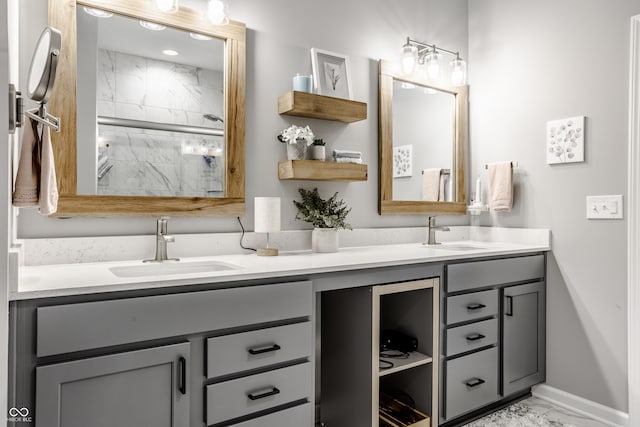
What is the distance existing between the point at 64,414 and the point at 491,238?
249 cm

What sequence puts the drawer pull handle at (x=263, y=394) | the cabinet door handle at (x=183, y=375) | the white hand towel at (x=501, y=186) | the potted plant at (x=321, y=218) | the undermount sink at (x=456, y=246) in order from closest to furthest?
Result: 1. the cabinet door handle at (x=183, y=375)
2. the drawer pull handle at (x=263, y=394)
3. the potted plant at (x=321, y=218)
4. the undermount sink at (x=456, y=246)
5. the white hand towel at (x=501, y=186)

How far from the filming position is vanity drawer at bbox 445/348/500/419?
1.96m

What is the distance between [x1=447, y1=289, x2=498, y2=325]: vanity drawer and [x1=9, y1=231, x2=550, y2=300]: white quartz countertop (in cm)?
20

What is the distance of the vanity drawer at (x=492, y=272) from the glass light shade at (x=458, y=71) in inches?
47.7

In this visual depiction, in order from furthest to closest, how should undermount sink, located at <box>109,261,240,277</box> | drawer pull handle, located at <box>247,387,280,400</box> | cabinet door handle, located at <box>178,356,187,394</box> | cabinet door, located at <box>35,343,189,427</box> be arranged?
undermount sink, located at <box>109,261,240,277</box>, drawer pull handle, located at <box>247,387,280,400</box>, cabinet door handle, located at <box>178,356,187,394</box>, cabinet door, located at <box>35,343,189,427</box>

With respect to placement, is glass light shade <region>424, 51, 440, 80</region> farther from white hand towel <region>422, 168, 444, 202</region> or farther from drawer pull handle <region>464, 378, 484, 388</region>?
drawer pull handle <region>464, 378, 484, 388</region>

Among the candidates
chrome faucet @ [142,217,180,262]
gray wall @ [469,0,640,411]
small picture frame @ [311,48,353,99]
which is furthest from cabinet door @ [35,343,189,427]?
gray wall @ [469,0,640,411]

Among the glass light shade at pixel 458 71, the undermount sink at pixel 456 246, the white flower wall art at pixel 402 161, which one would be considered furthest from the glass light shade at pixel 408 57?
the undermount sink at pixel 456 246

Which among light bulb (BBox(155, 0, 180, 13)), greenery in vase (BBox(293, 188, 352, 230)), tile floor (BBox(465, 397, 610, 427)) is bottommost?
tile floor (BBox(465, 397, 610, 427))

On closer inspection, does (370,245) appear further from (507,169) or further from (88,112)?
(88,112)

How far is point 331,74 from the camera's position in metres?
2.27

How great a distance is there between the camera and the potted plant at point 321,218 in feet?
6.86

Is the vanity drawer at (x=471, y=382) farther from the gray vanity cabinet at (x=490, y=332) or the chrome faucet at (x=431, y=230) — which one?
the chrome faucet at (x=431, y=230)

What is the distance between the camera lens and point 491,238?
2.78m
